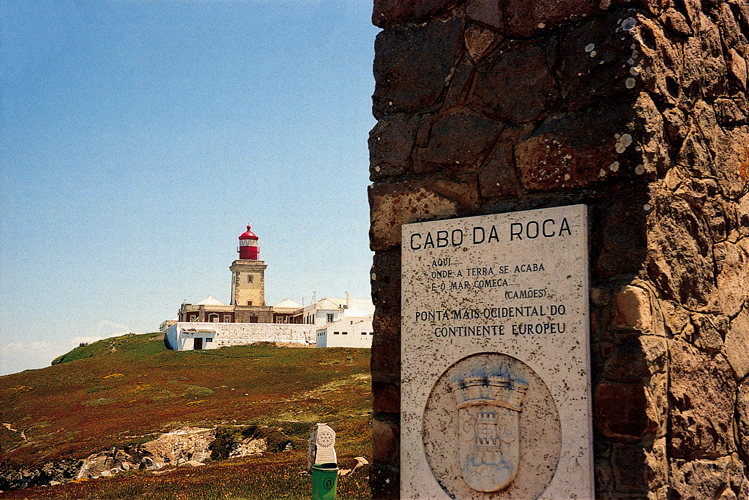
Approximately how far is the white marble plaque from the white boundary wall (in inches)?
2026

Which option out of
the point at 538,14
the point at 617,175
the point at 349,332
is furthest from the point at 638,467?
the point at 349,332

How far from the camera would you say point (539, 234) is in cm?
319

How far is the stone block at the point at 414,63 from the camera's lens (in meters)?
3.66

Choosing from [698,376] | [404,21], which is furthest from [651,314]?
[404,21]

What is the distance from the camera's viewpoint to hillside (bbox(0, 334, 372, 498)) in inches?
781

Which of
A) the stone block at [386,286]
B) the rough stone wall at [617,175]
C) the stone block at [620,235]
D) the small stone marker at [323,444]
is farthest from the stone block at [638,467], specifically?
the small stone marker at [323,444]

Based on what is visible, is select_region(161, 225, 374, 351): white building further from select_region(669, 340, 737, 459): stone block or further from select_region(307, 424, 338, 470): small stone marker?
select_region(669, 340, 737, 459): stone block

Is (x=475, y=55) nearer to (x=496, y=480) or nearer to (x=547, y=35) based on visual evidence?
(x=547, y=35)

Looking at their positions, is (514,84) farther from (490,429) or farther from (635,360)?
(490,429)

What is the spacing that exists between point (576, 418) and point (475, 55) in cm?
187

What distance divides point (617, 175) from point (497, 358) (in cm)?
100

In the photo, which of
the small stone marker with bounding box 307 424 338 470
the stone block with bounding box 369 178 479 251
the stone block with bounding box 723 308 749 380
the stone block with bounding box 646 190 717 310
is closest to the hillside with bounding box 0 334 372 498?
the small stone marker with bounding box 307 424 338 470

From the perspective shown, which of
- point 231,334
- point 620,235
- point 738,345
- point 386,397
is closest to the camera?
point 620,235

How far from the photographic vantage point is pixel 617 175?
9.87ft
